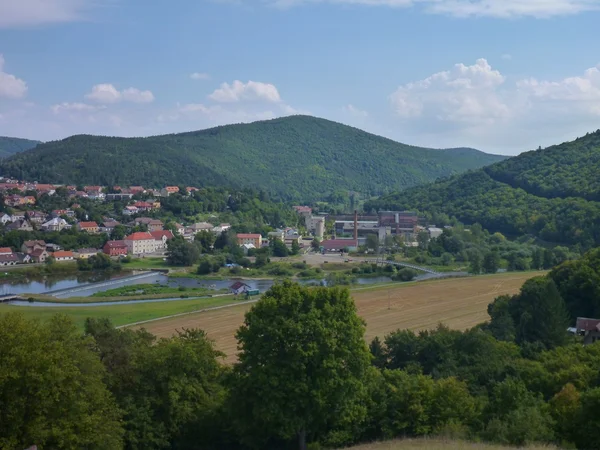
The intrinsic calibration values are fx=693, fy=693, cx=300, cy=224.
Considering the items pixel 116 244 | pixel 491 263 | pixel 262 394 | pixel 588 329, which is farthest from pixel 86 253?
pixel 262 394

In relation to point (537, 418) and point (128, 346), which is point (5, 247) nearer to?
point (128, 346)

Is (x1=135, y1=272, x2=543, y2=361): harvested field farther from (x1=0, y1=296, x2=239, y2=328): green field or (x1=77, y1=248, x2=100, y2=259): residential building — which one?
(x1=77, y1=248, x2=100, y2=259): residential building

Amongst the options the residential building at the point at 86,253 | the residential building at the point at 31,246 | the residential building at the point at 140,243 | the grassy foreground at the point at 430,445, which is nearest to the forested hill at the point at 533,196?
the residential building at the point at 140,243

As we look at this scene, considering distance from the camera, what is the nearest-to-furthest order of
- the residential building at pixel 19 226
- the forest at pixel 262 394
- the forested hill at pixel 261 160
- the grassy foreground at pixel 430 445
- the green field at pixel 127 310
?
the grassy foreground at pixel 430 445 → the forest at pixel 262 394 → the green field at pixel 127 310 → the residential building at pixel 19 226 → the forested hill at pixel 261 160

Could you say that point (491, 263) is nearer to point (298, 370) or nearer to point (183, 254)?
point (183, 254)

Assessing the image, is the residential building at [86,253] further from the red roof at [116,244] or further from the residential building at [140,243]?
the residential building at [140,243]
